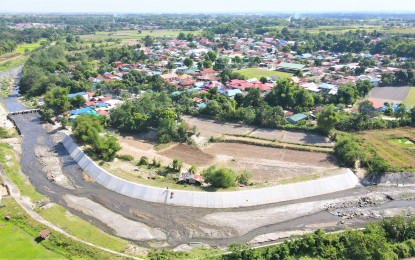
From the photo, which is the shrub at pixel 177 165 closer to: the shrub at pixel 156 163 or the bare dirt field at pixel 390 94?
the shrub at pixel 156 163

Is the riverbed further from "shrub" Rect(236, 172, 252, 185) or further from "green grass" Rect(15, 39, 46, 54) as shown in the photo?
"green grass" Rect(15, 39, 46, 54)

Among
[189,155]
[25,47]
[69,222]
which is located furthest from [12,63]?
[69,222]

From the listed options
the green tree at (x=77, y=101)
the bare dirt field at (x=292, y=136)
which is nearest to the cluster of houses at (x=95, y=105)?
the green tree at (x=77, y=101)

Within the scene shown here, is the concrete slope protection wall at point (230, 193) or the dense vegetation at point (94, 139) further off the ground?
the dense vegetation at point (94, 139)

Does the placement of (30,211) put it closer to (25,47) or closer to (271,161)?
(271,161)

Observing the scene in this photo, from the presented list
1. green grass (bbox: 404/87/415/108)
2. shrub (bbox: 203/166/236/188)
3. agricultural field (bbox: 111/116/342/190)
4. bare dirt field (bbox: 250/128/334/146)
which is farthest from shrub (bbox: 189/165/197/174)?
green grass (bbox: 404/87/415/108)

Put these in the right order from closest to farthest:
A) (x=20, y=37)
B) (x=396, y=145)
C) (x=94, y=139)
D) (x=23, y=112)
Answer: (x=94, y=139), (x=396, y=145), (x=23, y=112), (x=20, y=37)
